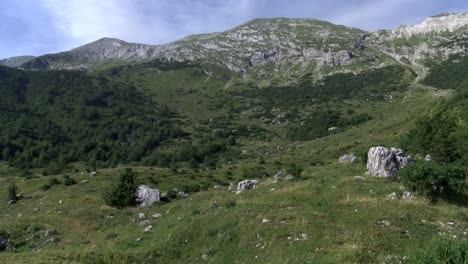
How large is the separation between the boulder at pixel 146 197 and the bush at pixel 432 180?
2757 centimetres

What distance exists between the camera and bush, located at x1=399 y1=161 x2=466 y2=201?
23.5m

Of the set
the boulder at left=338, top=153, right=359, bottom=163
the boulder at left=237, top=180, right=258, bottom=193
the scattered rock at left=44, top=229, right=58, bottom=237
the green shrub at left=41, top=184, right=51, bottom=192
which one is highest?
the boulder at left=338, top=153, right=359, bottom=163

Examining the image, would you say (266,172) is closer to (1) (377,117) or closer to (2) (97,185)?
(2) (97,185)

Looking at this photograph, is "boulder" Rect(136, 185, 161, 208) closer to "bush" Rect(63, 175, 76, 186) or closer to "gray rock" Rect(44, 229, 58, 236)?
"gray rock" Rect(44, 229, 58, 236)

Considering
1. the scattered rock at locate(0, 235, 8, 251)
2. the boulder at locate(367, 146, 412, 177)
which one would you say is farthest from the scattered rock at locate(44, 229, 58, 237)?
the boulder at locate(367, 146, 412, 177)

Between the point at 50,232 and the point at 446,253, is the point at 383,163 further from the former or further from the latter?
the point at 50,232

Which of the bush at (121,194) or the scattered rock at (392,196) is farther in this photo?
the bush at (121,194)

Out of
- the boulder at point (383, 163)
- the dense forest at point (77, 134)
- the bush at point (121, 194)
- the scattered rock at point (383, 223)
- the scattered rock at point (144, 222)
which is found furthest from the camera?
the dense forest at point (77, 134)

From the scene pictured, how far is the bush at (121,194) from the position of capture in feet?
144

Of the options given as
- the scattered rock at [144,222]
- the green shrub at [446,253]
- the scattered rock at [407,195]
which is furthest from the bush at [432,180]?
the scattered rock at [144,222]

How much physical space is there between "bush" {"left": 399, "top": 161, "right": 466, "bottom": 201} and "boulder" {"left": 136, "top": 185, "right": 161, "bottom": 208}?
90.4 feet

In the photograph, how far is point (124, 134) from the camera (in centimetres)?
17025

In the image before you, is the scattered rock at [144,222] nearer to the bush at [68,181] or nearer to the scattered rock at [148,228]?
the scattered rock at [148,228]

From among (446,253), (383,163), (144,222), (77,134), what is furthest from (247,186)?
(77,134)
